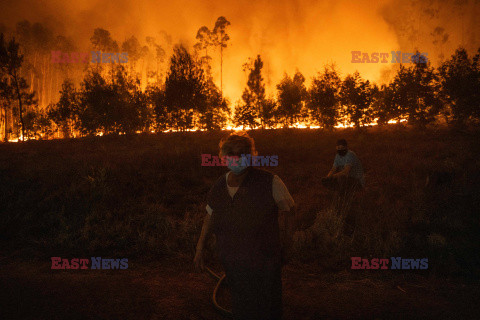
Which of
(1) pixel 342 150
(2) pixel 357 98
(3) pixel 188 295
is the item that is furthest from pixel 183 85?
(3) pixel 188 295

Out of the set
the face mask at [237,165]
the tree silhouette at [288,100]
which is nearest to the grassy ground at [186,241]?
the face mask at [237,165]

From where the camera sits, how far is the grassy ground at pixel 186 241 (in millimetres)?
3549

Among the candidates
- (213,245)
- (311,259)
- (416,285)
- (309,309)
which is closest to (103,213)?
(213,245)

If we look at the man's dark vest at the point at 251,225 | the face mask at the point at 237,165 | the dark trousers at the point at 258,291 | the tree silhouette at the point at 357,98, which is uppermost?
the tree silhouette at the point at 357,98

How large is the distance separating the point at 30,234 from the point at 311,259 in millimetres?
6020

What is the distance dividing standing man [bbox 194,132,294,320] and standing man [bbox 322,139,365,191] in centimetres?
426

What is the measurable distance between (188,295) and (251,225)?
7.26ft

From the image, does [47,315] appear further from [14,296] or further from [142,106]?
[142,106]

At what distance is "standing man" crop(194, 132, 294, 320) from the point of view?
219 cm

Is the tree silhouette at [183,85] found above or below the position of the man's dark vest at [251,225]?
above

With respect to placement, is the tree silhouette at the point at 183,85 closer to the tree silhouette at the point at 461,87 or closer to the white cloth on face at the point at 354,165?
the white cloth on face at the point at 354,165

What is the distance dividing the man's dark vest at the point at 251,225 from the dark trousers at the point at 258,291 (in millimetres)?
69

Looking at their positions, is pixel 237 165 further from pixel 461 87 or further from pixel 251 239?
pixel 461 87

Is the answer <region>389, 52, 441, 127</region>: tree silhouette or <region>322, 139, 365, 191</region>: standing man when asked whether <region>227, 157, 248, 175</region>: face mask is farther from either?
<region>389, 52, 441, 127</region>: tree silhouette
